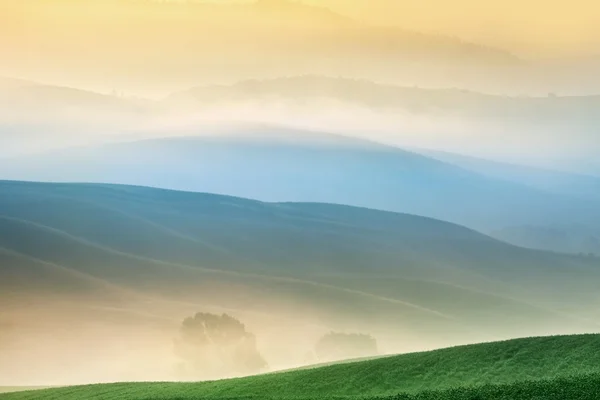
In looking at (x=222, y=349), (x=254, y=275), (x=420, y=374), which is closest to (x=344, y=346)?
(x=254, y=275)

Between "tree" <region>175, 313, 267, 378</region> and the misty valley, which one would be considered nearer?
"tree" <region>175, 313, 267, 378</region>

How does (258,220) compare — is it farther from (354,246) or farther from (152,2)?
(152,2)

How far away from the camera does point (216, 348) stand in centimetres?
993

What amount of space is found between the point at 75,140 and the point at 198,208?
245 centimetres

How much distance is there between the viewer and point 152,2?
34.5ft

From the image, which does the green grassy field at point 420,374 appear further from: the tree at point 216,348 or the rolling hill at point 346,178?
the rolling hill at point 346,178

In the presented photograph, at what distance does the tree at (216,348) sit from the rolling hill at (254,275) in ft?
0.59

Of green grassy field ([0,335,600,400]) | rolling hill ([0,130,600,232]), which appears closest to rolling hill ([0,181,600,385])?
rolling hill ([0,130,600,232])

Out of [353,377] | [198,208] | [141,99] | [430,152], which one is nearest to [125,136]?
[141,99]

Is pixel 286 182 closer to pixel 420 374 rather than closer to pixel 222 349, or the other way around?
pixel 222 349

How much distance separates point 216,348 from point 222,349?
0.10 metres

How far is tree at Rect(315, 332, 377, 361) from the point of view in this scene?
33.0 feet

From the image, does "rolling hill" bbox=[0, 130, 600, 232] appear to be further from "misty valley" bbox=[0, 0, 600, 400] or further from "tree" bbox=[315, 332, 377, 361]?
"tree" bbox=[315, 332, 377, 361]

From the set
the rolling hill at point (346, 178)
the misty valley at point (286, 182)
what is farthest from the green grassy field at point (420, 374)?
the rolling hill at point (346, 178)
